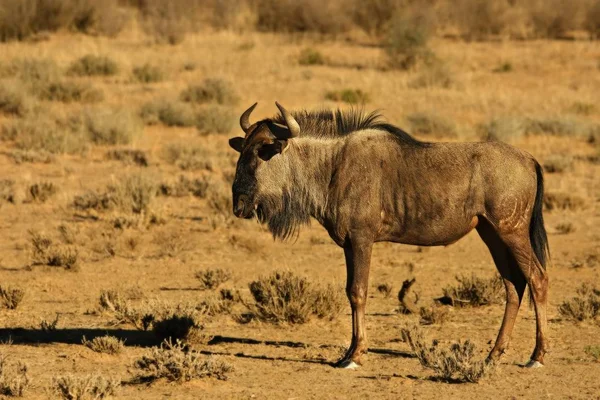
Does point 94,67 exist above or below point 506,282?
above

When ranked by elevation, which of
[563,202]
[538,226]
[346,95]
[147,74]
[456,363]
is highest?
[147,74]

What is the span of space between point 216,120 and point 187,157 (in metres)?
3.21

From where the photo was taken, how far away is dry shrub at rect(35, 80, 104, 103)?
24.3m

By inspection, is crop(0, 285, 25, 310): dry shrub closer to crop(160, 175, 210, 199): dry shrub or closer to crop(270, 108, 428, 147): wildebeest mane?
crop(270, 108, 428, 147): wildebeest mane

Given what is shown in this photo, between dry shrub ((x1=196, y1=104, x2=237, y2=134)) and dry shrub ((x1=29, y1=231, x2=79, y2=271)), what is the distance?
881 centimetres

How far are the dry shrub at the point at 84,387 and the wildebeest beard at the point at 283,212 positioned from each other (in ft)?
5.49

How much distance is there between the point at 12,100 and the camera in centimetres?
2266

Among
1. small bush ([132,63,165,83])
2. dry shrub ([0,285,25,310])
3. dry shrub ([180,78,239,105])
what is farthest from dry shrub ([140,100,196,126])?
dry shrub ([0,285,25,310])

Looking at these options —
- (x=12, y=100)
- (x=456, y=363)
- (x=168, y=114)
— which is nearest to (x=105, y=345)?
(x=456, y=363)

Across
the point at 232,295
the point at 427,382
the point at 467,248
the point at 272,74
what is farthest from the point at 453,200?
the point at 272,74

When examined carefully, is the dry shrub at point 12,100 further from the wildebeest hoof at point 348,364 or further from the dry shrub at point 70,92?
the wildebeest hoof at point 348,364

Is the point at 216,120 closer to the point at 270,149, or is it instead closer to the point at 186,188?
the point at 186,188

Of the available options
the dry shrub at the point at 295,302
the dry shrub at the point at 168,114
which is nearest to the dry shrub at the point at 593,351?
the dry shrub at the point at 295,302

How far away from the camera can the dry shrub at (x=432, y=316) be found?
10148 mm
